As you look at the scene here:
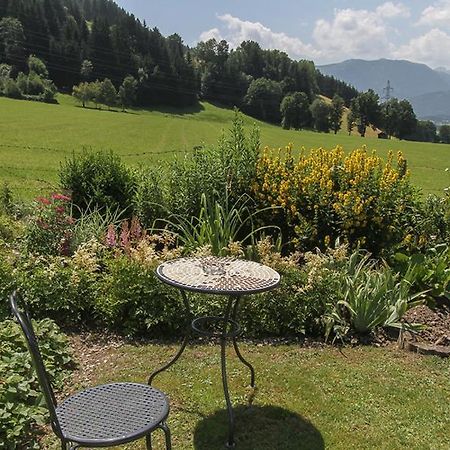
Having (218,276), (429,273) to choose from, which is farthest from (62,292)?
(429,273)

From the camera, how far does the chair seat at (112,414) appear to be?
2.33m

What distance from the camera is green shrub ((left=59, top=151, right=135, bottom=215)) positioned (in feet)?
24.3

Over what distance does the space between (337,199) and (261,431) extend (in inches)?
138

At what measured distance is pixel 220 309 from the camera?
482cm

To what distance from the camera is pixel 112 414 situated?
254 centimetres

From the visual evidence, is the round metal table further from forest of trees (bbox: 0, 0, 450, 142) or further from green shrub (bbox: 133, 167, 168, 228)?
forest of trees (bbox: 0, 0, 450, 142)

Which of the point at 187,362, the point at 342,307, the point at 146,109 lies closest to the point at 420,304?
the point at 342,307

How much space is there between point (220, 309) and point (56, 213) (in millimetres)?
2373

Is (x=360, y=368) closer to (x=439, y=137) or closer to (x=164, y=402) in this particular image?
(x=164, y=402)

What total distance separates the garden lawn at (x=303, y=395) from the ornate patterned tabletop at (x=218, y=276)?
3.16ft

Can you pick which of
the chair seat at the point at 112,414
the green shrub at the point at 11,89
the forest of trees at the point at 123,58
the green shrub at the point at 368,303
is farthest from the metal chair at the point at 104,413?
the forest of trees at the point at 123,58

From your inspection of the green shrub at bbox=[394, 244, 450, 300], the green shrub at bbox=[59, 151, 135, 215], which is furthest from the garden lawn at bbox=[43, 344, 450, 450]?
the green shrub at bbox=[59, 151, 135, 215]

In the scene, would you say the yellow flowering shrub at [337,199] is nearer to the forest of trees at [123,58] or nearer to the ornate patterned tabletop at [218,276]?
the ornate patterned tabletop at [218,276]

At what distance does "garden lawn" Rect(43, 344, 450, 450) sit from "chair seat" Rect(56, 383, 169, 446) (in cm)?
73
